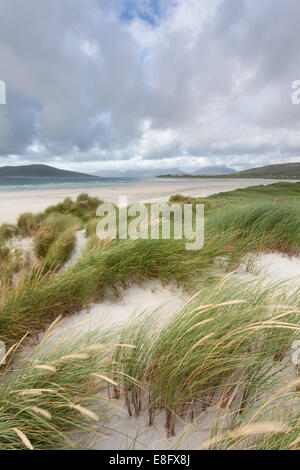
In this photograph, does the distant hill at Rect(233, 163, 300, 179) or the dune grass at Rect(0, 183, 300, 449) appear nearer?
the dune grass at Rect(0, 183, 300, 449)

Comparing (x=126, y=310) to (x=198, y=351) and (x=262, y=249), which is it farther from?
(x=262, y=249)

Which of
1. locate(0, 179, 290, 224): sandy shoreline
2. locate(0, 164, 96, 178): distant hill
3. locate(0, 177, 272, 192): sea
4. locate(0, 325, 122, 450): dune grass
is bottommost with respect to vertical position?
locate(0, 325, 122, 450): dune grass

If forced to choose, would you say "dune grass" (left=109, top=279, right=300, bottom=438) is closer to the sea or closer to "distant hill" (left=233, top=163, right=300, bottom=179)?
the sea

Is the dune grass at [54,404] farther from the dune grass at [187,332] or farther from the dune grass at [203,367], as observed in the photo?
the dune grass at [203,367]

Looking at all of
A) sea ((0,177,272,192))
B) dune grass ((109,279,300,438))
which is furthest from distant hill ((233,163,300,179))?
dune grass ((109,279,300,438))

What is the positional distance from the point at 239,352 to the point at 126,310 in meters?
1.26

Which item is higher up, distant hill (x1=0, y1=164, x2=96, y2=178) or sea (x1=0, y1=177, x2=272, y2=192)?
distant hill (x1=0, y1=164, x2=96, y2=178)

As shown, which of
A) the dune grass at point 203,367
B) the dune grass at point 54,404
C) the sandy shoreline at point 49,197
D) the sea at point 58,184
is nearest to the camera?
the dune grass at point 54,404

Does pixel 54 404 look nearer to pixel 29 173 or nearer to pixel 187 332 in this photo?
pixel 187 332

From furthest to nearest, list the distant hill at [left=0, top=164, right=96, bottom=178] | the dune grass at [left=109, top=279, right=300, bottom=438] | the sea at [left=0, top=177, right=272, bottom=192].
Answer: the distant hill at [left=0, top=164, right=96, bottom=178]
the sea at [left=0, top=177, right=272, bottom=192]
the dune grass at [left=109, top=279, right=300, bottom=438]

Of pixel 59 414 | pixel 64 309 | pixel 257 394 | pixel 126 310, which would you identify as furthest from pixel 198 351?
pixel 64 309

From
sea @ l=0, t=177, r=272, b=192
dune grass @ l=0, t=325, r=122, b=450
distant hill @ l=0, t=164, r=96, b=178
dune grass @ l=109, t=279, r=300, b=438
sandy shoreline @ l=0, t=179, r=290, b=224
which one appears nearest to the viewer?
dune grass @ l=0, t=325, r=122, b=450

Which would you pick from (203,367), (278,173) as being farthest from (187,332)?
(278,173)

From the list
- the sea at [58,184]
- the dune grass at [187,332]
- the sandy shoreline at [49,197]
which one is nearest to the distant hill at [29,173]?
the sea at [58,184]
